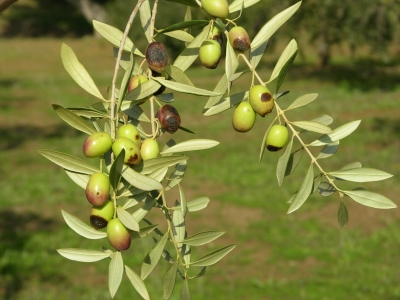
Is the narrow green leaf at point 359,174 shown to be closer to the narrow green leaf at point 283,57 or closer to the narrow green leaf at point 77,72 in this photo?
the narrow green leaf at point 283,57

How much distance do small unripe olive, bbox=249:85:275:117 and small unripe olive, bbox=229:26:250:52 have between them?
0.18ft

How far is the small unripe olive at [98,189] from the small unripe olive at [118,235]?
0.03 m

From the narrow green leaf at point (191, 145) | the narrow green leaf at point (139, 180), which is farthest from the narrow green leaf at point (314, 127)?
the narrow green leaf at point (139, 180)

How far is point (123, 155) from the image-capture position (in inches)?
26.4

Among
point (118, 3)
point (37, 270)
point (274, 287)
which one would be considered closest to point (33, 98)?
point (118, 3)

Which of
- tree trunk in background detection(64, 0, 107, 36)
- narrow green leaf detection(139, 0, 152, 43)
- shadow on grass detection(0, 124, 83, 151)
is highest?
narrow green leaf detection(139, 0, 152, 43)

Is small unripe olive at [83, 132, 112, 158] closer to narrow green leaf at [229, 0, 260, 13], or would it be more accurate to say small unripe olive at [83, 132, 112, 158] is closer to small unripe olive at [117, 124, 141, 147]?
small unripe olive at [117, 124, 141, 147]

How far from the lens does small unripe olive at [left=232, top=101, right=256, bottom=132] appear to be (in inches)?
32.3

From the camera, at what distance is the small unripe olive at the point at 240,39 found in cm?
78

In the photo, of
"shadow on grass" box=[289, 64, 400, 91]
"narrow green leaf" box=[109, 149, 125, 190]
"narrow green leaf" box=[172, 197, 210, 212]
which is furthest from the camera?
"shadow on grass" box=[289, 64, 400, 91]

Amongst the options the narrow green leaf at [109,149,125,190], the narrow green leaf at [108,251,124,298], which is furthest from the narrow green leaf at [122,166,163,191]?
the narrow green leaf at [108,251,124,298]

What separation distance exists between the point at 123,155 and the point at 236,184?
6.32 meters

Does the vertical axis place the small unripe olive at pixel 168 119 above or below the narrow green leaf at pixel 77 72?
below

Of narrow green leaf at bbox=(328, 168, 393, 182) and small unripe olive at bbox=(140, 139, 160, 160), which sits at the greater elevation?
small unripe olive at bbox=(140, 139, 160, 160)
